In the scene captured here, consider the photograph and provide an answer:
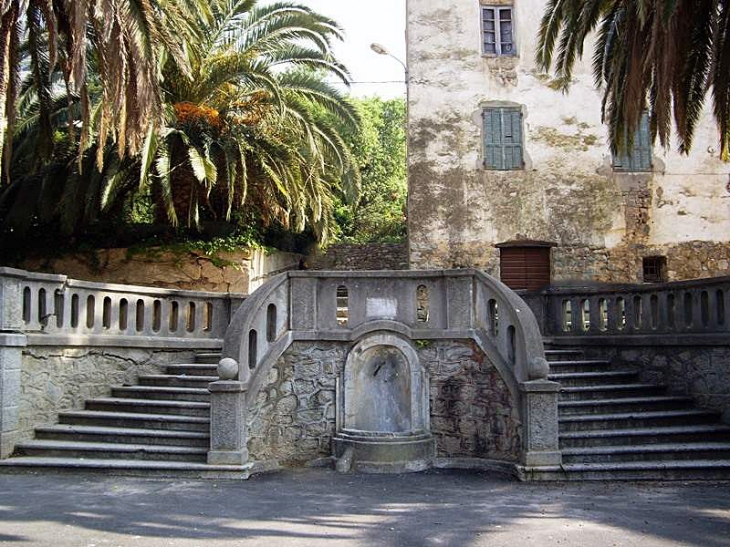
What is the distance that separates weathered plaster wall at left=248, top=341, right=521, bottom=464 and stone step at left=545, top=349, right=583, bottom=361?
221 cm

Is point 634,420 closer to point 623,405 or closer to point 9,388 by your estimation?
point 623,405

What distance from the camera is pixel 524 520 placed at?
635 cm

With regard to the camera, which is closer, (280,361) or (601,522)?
(601,522)

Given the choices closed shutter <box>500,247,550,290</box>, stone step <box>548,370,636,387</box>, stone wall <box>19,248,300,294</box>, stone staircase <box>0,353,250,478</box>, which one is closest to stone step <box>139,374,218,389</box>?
stone staircase <box>0,353,250,478</box>

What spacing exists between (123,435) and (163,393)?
3.47 feet

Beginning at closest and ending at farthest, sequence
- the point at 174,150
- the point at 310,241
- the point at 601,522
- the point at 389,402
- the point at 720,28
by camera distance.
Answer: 1. the point at 601,522
2. the point at 720,28
3. the point at 389,402
4. the point at 174,150
5. the point at 310,241

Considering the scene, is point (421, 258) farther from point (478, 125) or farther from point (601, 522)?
point (601, 522)

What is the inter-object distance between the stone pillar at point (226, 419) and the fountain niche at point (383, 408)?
1.27m

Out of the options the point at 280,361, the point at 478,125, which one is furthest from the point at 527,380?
the point at 478,125

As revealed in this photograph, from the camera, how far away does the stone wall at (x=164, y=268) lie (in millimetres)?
15172

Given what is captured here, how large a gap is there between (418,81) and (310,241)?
508cm

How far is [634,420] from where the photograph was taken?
355 inches

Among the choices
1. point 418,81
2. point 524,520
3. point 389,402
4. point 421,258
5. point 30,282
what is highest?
point 418,81

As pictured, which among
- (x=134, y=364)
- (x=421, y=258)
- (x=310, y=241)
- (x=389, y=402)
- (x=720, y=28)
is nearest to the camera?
(x=720, y=28)
